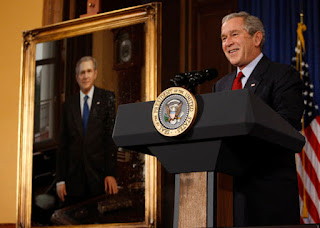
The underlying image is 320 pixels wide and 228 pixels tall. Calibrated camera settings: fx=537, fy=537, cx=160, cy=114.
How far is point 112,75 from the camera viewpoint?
5477mm

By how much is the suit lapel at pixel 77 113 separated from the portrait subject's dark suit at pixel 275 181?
3.20 metres

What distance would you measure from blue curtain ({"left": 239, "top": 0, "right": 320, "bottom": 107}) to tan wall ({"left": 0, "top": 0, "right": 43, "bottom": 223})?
2.99 metres

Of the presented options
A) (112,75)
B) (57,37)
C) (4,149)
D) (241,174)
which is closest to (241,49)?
(241,174)

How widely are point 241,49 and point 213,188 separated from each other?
1.09m

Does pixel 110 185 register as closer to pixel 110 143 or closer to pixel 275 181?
pixel 110 143

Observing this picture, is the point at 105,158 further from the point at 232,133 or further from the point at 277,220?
the point at 232,133

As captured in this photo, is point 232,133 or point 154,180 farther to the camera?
point 154,180

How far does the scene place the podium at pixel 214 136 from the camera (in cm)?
212

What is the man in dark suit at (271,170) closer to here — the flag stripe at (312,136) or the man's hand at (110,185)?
the flag stripe at (312,136)

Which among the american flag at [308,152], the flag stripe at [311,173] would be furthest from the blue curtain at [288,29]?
the flag stripe at [311,173]

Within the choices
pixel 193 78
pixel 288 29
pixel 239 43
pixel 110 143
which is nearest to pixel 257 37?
pixel 239 43

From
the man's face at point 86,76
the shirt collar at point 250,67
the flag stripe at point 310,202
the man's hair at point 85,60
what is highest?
the man's hair at point 85,60

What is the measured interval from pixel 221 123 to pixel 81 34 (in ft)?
12.9

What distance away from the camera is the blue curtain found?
15.5ft
